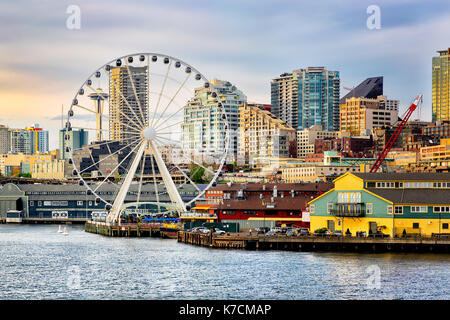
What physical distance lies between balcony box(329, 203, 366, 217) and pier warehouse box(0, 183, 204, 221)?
79.3 m

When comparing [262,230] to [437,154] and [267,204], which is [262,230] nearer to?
[267,204]

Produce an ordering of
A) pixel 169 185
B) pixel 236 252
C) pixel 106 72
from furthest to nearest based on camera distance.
→ pixel 169 185 → pixel 106 72 → pixel 236 252

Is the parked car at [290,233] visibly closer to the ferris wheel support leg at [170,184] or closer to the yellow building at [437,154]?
the ferris wheel support leg at [170,184]

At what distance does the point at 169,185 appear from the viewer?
105812 mm

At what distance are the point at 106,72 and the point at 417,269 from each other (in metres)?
47.4

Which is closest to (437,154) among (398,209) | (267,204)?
(267,204)

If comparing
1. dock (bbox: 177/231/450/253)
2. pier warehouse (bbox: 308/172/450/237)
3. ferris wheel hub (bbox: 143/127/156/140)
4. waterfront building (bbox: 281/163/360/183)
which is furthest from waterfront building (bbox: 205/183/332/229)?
waterfront building (bbox: 281/163/360/183)

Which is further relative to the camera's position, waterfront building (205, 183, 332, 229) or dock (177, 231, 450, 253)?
waterfront building (205, 183, 332, 229)

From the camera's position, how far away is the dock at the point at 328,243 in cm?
7338

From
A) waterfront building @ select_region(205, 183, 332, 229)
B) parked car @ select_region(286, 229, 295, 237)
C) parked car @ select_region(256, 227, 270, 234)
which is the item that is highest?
waterfront building @ select_region(205, 183, 332, 229)

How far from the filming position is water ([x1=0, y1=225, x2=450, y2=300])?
5406 cm

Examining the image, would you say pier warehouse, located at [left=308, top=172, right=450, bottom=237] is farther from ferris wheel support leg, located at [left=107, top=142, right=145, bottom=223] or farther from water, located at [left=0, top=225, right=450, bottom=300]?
ferris wheel support leg, located at [left=107, top=142, right=145, bottom=223]
